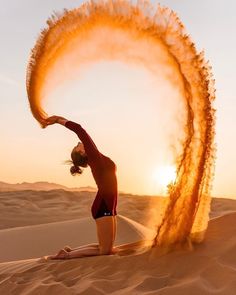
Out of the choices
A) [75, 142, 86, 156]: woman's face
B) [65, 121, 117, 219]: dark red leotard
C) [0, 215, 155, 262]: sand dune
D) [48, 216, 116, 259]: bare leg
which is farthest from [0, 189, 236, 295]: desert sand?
[0, 215, 155, 262]: sand dune

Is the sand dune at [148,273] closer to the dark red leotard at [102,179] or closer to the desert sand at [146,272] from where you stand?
the desert sand at [146,272]

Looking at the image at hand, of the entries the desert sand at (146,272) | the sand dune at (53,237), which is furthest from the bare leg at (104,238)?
the sand dune at (53,237)

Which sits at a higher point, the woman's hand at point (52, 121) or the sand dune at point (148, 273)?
the woman's hand at point (52, 121)

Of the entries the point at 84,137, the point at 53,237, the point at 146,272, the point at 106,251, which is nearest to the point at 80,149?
the point at 84,137

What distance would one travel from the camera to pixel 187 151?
4570mm

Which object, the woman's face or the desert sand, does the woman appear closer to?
the woman's face

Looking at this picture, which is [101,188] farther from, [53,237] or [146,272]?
[53,237]

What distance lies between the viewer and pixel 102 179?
5.21 meters

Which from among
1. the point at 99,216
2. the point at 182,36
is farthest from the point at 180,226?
the point at 182,36

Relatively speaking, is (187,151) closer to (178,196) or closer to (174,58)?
(178,196)

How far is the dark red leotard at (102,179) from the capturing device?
5133mm

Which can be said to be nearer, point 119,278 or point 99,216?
point 119,278

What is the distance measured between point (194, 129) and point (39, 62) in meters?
1.94

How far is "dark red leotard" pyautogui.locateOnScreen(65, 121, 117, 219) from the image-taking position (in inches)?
202
